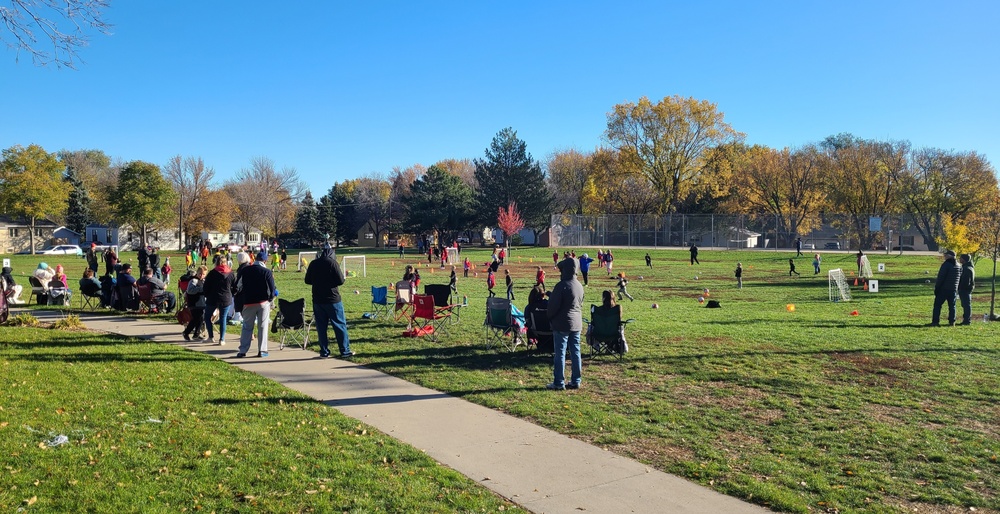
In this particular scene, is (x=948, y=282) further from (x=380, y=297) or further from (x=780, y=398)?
(x=380, y=297)

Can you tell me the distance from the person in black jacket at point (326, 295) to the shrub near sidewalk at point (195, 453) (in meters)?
2.00

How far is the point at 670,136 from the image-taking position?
6950cm

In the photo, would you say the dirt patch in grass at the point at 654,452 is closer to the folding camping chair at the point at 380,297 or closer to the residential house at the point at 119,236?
the folding camping chair at the point at 380,297

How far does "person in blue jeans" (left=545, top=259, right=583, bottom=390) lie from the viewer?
8633 millimetres

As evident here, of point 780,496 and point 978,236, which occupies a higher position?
point 978,236

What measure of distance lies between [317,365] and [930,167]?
70.2m

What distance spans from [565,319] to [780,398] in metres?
2.77

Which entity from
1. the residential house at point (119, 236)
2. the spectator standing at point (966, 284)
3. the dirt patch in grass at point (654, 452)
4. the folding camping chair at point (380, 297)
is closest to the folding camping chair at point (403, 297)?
the folding camping chair at point (380, 297)

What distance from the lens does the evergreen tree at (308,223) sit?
84.2m

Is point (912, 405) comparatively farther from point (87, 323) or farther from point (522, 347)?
point (87, 323)

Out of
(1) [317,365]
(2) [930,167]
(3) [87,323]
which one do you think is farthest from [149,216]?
(2) [930,167]

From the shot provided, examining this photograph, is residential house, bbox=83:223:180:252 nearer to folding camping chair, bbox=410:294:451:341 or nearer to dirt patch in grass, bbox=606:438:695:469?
folding camping chair, bbox=410:294:451:341

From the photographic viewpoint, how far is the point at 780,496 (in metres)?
5.19

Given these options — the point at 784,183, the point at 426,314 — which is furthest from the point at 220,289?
the point at 784,183
